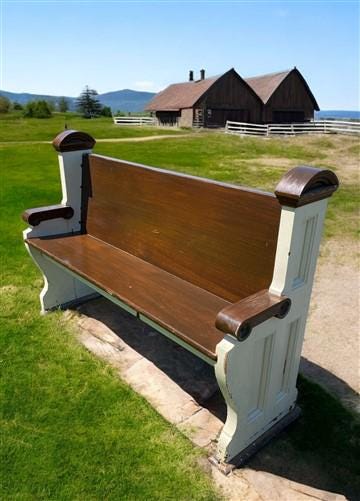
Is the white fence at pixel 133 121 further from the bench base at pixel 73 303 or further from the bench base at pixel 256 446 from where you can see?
the bench base at pixel 256 446

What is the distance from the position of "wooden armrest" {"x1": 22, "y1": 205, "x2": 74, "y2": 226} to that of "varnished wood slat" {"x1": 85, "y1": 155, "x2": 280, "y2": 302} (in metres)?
0.27

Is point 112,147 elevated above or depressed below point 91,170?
below

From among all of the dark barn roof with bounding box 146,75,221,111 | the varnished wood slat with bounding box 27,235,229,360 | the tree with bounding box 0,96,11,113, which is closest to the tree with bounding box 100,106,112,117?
the tree with bounding box 0,96,11,113

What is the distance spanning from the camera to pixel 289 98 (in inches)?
1377

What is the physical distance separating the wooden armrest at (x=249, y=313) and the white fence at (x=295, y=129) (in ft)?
79.5

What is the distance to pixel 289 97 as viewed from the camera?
114ft

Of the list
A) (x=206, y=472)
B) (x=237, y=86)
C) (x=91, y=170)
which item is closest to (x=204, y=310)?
(x=206, y=472)

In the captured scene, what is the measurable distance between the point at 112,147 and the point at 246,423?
16.2 metres

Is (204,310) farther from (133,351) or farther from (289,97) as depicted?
(289,97)

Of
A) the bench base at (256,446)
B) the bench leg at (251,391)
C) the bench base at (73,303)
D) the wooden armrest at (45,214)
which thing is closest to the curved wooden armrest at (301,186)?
the bench leg at (251,391)

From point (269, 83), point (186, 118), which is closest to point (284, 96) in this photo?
point (269, 83)

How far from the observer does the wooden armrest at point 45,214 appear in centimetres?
387

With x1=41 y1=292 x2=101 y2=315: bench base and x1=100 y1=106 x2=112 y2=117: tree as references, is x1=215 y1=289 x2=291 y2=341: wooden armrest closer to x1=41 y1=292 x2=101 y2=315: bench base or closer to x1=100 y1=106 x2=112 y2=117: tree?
x1=41 y1=292 x2=101 y2=315: bench base

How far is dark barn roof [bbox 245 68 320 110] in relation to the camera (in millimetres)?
33500
